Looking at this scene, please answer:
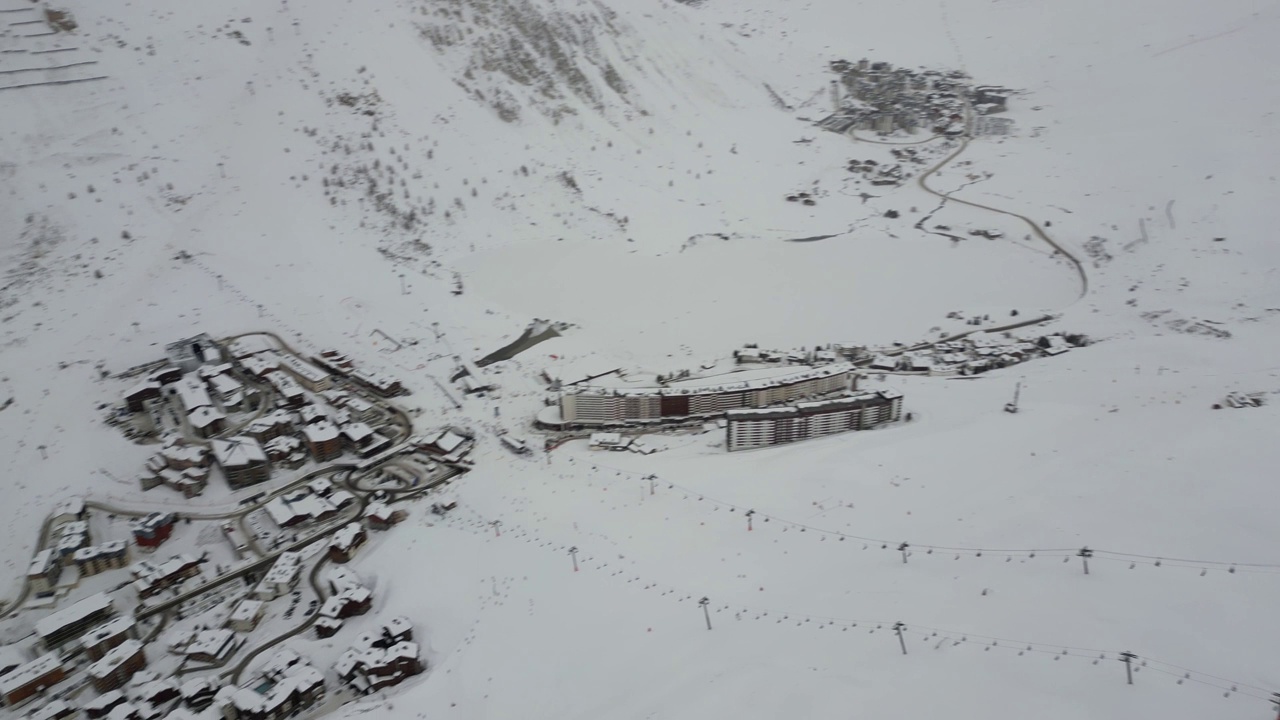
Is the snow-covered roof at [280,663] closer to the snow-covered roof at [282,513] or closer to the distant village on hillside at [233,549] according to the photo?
the distant village on hillside at [233,549]

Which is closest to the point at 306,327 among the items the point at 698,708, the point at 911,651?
the point at 698,708

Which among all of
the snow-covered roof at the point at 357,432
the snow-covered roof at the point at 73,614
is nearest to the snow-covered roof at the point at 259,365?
the snow-covered roof at the point at 357,432

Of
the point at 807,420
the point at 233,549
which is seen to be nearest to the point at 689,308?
the point at 807,420

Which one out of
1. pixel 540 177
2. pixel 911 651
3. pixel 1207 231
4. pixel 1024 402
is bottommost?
pixel 911 651

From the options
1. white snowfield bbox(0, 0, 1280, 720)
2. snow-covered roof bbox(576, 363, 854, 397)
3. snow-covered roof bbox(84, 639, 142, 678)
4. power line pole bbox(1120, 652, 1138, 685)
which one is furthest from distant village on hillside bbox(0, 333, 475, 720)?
power line pole bbox(1120, 652, 1138, 685)

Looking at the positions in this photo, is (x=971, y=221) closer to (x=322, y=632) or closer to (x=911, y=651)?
(x=911, y=651)

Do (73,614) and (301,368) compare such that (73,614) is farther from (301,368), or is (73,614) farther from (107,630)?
(301,368)

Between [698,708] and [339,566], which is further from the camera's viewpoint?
[339,566]
